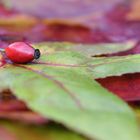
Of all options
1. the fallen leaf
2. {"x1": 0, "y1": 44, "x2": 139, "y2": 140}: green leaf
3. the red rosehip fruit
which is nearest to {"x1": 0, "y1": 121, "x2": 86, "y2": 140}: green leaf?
{"x1": 0, "y1": 44, "x2": 139, "y2": 140}: green leaf

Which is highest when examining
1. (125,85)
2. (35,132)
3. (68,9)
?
(68,9)

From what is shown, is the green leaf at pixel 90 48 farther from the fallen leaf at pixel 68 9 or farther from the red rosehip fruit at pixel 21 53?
the fallen leaf at pixel 68 9

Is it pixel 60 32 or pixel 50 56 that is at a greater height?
pixel 60 32

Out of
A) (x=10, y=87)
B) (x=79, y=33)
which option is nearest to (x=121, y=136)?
(x=10, y=87)

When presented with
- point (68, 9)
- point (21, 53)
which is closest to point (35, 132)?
point (21, 53)

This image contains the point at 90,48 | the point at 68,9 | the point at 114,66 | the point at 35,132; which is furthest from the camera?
the point at 68,9

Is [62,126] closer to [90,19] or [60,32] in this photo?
[60,32]

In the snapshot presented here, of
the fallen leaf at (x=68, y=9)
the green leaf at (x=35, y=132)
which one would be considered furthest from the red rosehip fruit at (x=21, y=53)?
the fallen leaf at (x=68, y=9)

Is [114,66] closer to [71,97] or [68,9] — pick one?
[71,97]
